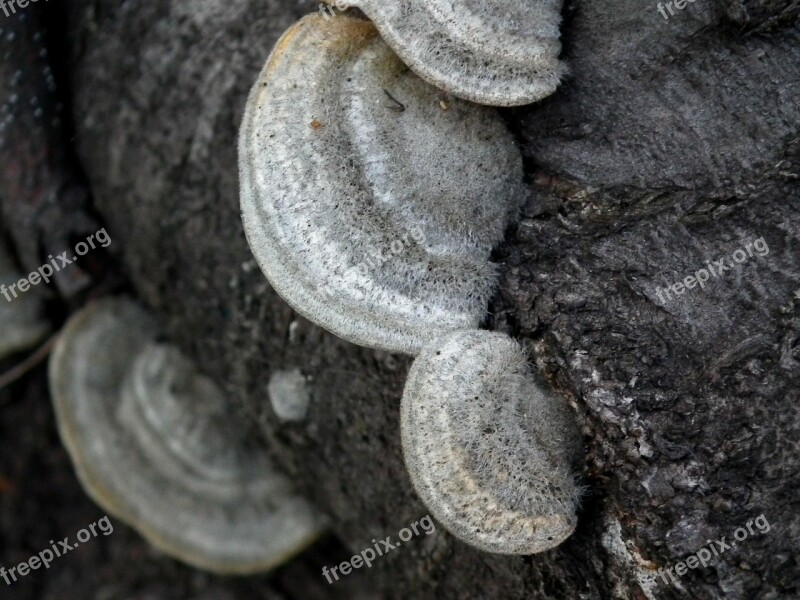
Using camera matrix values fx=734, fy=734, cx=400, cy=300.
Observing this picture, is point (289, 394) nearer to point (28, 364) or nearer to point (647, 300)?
point (647, 300)

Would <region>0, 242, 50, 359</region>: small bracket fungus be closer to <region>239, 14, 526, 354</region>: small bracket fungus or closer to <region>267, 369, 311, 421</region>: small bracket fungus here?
<region>267, 369, 311, 421</region>: small bracket fungus

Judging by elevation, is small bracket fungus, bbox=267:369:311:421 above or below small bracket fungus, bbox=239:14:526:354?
below

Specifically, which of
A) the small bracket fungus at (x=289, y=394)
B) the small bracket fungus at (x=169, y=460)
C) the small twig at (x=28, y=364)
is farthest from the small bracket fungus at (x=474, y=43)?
the small twig at (x=28, y=364)

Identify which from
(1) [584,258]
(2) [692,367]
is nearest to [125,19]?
(1) [584,258]

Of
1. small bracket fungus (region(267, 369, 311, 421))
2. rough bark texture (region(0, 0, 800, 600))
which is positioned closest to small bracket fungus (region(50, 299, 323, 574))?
small bracket fungus (region(267, 369, 311, 421))

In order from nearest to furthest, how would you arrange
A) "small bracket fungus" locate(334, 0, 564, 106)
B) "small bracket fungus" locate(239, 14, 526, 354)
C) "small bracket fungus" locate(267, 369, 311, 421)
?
"small bracket fungus" locate(334, 0, 564, 106) → "small bracket fungus" locate(239, 14, 526, 354) → "small bracket fungus" locate(267, 369, 311, 421)

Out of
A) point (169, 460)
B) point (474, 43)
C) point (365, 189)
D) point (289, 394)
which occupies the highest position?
point (474, 43)

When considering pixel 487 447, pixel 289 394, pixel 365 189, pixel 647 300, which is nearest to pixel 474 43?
pixel 365 189
